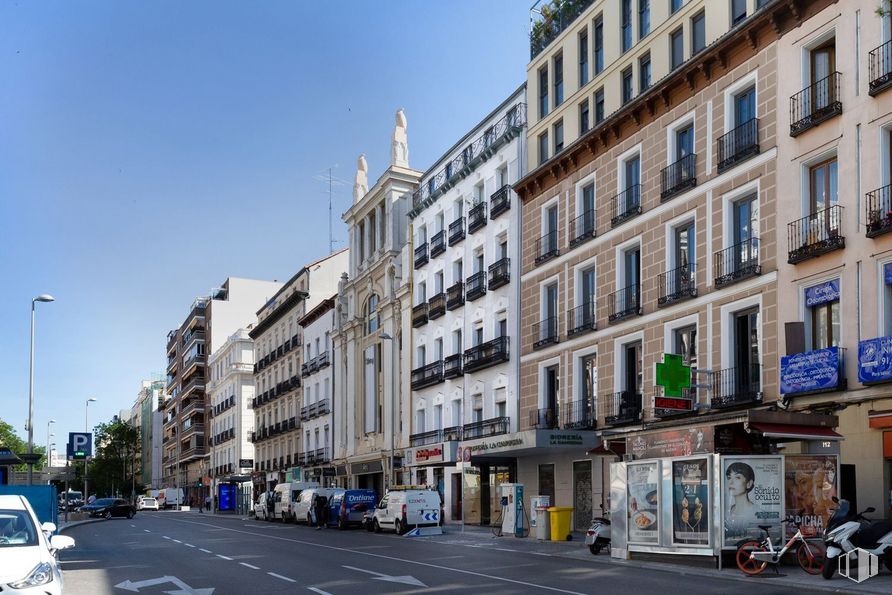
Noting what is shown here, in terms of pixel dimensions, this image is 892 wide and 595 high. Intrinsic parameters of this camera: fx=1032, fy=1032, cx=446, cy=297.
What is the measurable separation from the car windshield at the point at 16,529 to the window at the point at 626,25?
28.1m

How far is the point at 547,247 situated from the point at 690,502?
67.3ft

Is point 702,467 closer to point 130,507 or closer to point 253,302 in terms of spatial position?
point 130,507

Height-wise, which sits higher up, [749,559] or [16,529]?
[16,529]

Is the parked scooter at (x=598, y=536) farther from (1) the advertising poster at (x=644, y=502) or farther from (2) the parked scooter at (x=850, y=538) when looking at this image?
(2) the parked scooter at (x=850, y=538)

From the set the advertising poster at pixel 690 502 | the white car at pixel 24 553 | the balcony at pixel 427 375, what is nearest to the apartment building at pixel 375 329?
the balcony at pixel 427 375

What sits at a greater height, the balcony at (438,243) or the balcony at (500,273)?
the balcony at (438,243)

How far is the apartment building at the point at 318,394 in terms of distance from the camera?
7000 centimetres

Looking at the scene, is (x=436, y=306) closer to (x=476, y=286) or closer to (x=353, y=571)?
(x=476, y=286)

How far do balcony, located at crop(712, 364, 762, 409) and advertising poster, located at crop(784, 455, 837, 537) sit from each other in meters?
5.58

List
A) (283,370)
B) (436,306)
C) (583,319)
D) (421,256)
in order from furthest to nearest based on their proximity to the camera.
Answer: (283,370) < (421,256) < (436,306) < (583,319)

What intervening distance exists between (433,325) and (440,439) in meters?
5.93

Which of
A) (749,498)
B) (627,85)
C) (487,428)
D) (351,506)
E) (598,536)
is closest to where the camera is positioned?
(749,498)

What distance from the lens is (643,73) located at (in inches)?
1374

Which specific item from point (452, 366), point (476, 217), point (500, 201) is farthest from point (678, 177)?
point (452, 366)
